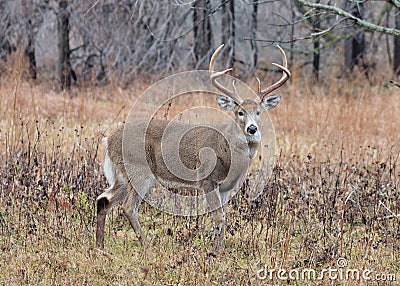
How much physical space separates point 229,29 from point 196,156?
802 cm

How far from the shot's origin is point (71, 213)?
5.29m

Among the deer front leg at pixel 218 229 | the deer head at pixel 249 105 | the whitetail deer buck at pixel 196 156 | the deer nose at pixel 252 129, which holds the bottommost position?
the deer front leg at pixel 218 229

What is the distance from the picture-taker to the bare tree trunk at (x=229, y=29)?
1270 cm

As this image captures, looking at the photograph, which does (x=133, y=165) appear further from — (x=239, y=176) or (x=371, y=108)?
(x=371, y=108)

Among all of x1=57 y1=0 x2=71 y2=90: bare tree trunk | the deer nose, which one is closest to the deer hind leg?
the deer nose

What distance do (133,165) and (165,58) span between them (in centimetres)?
951

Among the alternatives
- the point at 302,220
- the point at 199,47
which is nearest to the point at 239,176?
the point at 302,220

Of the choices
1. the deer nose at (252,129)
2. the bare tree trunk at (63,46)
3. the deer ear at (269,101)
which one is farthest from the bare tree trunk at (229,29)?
the deer nose at (252,129)

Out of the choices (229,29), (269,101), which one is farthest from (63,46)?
(269,101)

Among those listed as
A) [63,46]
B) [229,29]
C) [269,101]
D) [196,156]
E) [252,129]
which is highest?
[269,101]

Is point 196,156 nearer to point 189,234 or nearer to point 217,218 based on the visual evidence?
point 217,218

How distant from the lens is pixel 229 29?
13055 millimetres

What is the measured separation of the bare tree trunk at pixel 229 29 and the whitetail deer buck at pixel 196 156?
7.25 m

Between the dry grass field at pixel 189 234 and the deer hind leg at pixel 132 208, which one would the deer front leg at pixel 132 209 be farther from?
the dry grass field at pixel 189 234
